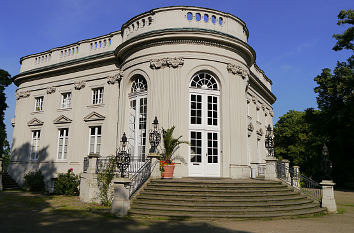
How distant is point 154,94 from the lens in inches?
573

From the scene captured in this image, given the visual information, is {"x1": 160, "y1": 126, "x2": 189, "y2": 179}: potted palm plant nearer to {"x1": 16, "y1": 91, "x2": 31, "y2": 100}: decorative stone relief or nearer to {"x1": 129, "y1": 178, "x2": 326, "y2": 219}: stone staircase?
{"x1": 129, "y1": 178, "x2": 326, "y2": 219}: stone staircase

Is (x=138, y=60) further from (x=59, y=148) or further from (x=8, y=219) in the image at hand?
(x=8, y=219)

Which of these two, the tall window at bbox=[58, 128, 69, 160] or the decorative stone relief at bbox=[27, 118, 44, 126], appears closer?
the tall window at bbox=[58, 128, 69, 160]

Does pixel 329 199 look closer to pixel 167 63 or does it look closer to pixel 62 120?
pixel 167 63

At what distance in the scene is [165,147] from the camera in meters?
13.3

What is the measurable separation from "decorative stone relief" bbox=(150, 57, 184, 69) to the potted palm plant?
11.0 feet

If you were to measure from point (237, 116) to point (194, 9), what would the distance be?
6.13 metres

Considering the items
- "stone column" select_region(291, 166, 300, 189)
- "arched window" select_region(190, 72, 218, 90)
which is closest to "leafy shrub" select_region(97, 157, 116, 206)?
"arched window" select_region(190, 72, 218, 90)

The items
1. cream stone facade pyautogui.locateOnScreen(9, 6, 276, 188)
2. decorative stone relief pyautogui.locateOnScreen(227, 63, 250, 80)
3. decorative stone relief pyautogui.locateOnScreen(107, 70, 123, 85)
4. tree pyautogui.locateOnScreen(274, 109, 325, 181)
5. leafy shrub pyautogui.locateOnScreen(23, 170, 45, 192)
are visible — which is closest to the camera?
cream stone facade pyautogui.locateOnScreen(9, 6, 276, 188)

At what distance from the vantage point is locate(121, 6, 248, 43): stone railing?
596 inches

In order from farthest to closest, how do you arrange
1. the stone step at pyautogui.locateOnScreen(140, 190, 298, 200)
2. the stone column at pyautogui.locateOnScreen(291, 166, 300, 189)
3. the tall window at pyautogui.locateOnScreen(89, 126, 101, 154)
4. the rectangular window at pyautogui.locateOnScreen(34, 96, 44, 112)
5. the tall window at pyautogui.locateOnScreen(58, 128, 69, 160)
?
the rectangular window at pyautogui.locateOnScreen(34, 96, 44, 112)
the tall window at pyautogui.locateOnScreen(58, 128, 69, 160)
the tall window at pyautogui.locateOnScreen(89, 126, 101, 154)
the stone column at pyautogui.locateOnScreen(291, 166, 300, 189)
the stone step at pyautogui.locateOnScreen(140, 190, 298, 200)

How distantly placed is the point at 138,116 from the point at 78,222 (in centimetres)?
752

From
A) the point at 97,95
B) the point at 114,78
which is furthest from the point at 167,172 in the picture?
the point at 97,95

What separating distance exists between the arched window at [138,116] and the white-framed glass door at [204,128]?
2.55 metres
